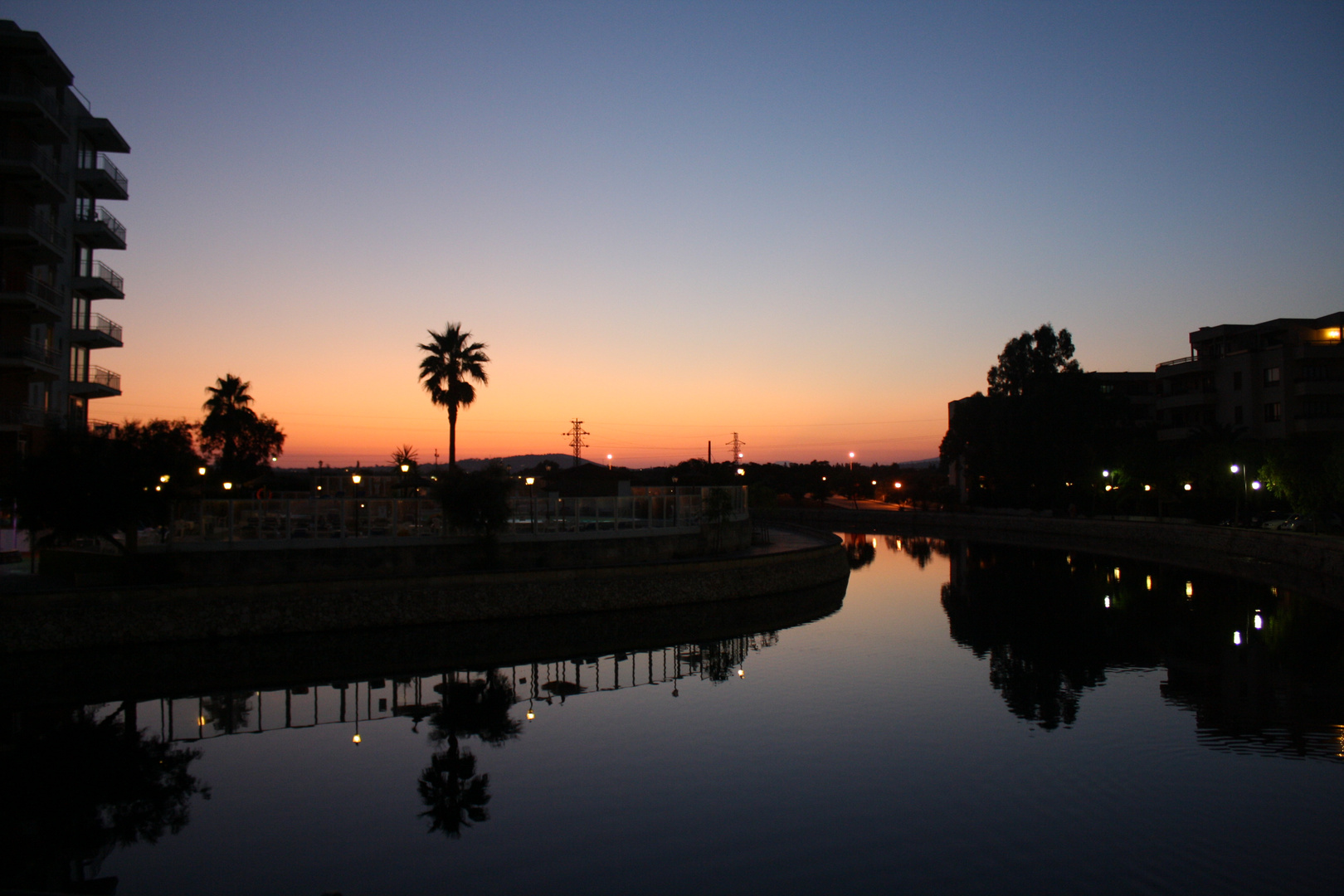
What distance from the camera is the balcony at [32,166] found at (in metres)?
36.2

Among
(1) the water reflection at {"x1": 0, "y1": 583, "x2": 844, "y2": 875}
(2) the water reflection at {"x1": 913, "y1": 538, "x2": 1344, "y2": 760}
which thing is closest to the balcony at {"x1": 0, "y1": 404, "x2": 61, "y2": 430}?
(1) the water reflection at {"x1": 0, "y1": 583, "x2": 844, "y2": 875}

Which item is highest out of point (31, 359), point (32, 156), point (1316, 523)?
point (32, 156)

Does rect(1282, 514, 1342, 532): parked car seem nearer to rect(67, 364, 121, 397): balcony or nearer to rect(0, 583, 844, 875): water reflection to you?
rect(0, 583, 844, 875): water reflection

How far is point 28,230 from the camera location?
3594cm

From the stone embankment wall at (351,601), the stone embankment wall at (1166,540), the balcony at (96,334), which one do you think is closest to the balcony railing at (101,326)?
the balcony at (96,334)

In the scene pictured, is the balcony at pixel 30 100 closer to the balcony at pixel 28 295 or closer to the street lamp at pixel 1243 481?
the balcony at pixel 28 295

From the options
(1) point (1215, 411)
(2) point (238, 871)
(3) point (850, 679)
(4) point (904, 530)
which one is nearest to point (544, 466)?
(4) point (904, 530)

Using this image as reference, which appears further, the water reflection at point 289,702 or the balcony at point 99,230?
the balcony at point 99,230

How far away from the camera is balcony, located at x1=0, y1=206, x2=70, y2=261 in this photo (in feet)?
117

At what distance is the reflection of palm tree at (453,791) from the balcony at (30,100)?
1383 inches

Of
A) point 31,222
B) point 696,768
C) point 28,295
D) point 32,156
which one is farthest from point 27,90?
point 696,768

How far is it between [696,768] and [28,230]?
119 feet

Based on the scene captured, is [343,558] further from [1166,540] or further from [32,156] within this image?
[1166,540]

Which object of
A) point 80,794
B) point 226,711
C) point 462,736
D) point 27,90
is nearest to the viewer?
point 80,794
